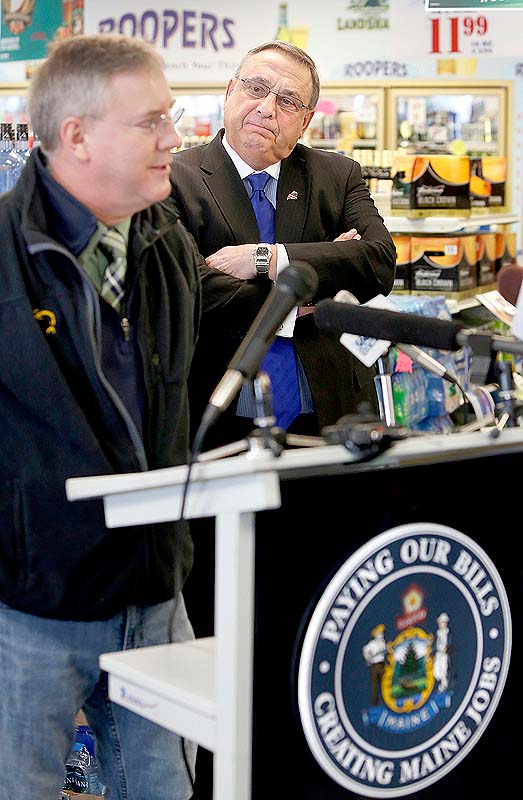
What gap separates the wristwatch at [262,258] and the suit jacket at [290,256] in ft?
0.13

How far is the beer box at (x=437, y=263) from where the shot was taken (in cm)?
541

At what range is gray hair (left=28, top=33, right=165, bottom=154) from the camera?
1.81 meters

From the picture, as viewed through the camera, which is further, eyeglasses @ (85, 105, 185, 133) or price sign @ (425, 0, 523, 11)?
price sign @ (425, 0, 523, 11)

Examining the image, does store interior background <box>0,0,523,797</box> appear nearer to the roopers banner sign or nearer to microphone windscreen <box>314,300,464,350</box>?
the roopers banner sign

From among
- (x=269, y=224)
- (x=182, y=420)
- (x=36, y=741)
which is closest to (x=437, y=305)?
(x=269, y=224)

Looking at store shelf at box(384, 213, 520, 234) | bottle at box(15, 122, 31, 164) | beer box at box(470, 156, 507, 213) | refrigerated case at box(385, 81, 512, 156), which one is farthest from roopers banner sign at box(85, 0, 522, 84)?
bottle at box(15, 122, 31, 164)

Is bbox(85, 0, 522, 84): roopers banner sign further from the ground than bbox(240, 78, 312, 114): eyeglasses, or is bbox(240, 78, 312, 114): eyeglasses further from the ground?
bbox(85, 0, 522, 84): roopers banner sign

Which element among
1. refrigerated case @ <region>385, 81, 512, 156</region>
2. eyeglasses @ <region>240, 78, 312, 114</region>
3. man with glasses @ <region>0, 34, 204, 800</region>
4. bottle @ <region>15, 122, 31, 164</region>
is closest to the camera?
man with glasses @ <region>0, 34, 204, 800</region>

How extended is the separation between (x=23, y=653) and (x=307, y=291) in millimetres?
744

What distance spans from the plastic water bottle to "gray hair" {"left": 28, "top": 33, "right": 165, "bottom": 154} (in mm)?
1536

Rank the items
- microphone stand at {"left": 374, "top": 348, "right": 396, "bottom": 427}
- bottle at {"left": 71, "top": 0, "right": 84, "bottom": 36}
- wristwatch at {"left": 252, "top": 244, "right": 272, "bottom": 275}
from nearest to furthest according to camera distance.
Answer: microphone stand at {"left": 374, "top": 348, "right": 396, "bottom": 427} → wristwatch at {"left": 252, "top": 244, "right": 272, "bottom": 275} → bottle at {"left": 71, "top": 0, "right": 84, "bottom": 36}

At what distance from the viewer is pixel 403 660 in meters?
1.60

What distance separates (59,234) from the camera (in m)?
1.86

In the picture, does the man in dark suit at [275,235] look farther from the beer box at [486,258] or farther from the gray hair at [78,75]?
the beer box at [486,258]
